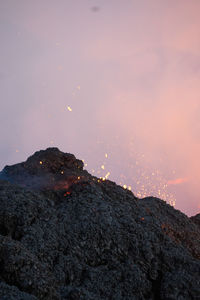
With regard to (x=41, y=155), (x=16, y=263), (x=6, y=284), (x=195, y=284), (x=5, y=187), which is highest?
(x=41, y=155)

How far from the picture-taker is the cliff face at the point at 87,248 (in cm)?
605

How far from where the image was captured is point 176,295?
23.4 ft

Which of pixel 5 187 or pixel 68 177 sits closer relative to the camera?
pixel 5 187

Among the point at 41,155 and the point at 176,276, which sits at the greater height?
the point at 41,155

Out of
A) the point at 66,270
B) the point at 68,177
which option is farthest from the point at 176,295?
the point at 68,177

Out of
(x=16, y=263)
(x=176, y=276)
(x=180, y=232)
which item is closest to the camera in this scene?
(x=16, y=263)

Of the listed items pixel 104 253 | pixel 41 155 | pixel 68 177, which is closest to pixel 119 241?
pixel 104 253

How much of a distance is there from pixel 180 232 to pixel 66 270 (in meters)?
5.68

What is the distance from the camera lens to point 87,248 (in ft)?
26.7

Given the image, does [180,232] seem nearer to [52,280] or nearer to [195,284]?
[195,284]

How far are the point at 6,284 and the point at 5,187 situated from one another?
484cm

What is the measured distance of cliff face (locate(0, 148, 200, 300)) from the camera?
6055 millimetres

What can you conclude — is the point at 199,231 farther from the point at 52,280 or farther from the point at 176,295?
the point at 52,280

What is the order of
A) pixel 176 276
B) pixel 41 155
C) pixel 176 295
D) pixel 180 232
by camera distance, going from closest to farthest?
1. pixel 176 295
2. pixel 176 276
3. pixel 180 232
4. pixel 41 155
